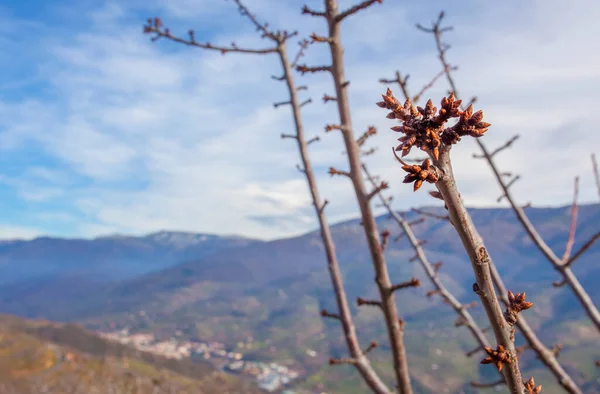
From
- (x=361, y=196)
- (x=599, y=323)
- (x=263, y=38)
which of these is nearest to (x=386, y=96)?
(x=361, y=196)

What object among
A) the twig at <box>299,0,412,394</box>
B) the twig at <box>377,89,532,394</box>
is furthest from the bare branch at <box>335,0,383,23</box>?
the twig at <box>377,89,532,394</box>

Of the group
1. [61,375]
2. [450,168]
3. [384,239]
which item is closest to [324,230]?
[384,239]

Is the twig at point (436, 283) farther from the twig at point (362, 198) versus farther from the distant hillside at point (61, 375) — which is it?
the distant hillside at point (61, 375)

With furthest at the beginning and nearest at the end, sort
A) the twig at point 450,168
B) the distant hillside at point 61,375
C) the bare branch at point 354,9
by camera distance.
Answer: the distant hillside at point 61,375 → the bare branch at point 354,9 → the twig at point 450,168

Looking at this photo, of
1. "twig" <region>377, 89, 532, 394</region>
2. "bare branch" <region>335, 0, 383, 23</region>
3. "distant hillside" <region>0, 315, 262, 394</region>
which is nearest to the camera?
"twig" <region>377, 89, 532, 394</region>

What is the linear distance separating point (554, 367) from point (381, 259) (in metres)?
2.47

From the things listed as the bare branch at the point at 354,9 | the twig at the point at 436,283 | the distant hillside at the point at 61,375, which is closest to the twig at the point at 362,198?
the bare branch at the point at 354,9

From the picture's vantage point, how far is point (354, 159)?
5652mm

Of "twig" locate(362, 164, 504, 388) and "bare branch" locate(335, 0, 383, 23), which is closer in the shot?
"bare branch" locate(335, 0, 383, 23)

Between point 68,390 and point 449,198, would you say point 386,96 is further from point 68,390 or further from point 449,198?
point 68,390

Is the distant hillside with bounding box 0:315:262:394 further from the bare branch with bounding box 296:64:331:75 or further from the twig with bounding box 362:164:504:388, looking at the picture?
the bare branch with bounding box 296:64:331:75

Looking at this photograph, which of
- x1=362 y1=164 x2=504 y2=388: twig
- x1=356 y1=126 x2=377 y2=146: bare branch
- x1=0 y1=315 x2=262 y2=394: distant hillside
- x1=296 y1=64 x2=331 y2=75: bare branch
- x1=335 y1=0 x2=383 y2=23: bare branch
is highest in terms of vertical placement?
x1=335 y1=0 x2=383 y2=23: bare branch

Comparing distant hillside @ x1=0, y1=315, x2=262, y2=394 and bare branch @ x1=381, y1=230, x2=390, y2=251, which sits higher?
bare branch @ x1=381, y1=230, x2=390, y2=251

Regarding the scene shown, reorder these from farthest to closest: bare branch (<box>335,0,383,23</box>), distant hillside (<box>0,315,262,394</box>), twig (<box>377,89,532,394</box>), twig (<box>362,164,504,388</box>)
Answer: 1. distant hillside (<box>0,315,262,394</box>)
2. twig (<box>362,164,504,388</box>)
3. bare branch (<box>335,0,383,23</box>)
4. twig (<box>377,89,532,394</box>)
